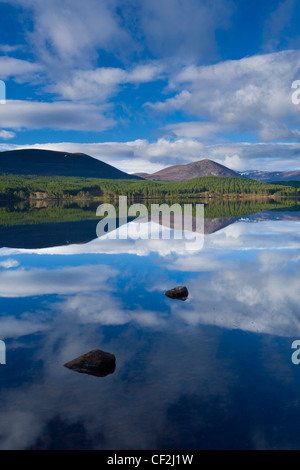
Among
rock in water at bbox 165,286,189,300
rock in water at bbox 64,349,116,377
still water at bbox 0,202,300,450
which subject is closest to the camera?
still water at bbox 0,202,300,450

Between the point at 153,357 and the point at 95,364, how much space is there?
2275 mm

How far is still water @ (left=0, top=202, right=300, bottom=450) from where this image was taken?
918cm

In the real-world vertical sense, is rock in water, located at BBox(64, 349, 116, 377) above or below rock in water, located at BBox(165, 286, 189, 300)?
below

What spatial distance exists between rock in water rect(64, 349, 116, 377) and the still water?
Result: 27 centimetres

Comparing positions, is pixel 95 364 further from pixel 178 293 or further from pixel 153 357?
pixel 178 293

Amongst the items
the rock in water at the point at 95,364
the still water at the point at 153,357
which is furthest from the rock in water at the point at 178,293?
the rock in water at the point at 95,364

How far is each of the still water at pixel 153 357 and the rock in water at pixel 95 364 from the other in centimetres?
27

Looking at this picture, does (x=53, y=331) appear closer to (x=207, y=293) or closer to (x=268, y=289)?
(x=207, y=293)

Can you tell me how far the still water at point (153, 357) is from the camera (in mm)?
9180

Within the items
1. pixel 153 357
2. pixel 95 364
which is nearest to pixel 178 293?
pixel 153 357

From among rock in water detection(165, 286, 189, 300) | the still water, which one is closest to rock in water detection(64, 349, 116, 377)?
the still water

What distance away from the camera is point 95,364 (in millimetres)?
12297

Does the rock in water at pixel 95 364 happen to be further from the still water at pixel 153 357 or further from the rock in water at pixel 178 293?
the rock in water at pixel 178 293

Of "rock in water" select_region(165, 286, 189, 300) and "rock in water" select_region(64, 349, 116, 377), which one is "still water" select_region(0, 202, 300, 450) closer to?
"rock in water" select_region(64, 349, 116, 377)
